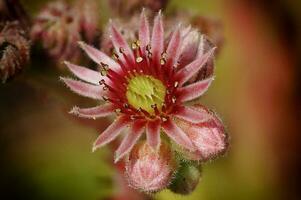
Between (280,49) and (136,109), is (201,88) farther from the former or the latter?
(280,49)

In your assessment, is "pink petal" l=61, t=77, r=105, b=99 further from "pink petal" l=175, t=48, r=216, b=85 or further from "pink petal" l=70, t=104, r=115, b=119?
"pink petal" l=175, t=48, r=216, b=85

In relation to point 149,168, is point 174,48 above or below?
above

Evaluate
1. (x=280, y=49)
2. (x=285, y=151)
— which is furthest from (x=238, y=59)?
(x=285, y=151)

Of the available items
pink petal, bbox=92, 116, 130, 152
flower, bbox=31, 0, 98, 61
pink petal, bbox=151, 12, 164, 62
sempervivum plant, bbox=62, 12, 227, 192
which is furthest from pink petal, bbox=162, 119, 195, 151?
flower, bbox=31, 0, 98, 61

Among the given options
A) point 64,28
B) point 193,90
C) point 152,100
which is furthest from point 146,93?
point 64,28

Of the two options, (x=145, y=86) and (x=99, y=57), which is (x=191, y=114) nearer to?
(x=145, y=86)

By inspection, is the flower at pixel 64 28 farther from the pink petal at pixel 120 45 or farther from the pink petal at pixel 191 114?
the pink petal at pixel 191 114

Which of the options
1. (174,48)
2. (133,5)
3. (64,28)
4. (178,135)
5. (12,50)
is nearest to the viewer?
(178,135)
